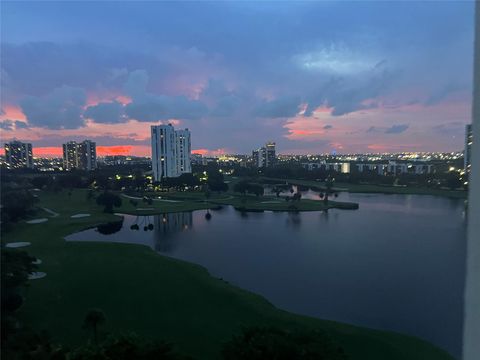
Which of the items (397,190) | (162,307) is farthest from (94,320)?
(397,190)

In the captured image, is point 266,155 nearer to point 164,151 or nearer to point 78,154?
point 164,151

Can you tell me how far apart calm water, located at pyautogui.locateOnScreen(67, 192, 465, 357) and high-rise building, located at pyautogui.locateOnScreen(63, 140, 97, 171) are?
33.0 meters

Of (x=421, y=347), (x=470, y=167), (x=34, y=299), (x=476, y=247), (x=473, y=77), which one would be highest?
(x=473, y=77)

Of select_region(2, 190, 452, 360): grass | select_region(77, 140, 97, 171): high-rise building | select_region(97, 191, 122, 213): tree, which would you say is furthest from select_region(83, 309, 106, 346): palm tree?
select_region(77, 140, 97, 171): high-rise building

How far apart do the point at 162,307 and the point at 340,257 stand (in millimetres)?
6280

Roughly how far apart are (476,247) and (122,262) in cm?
1074

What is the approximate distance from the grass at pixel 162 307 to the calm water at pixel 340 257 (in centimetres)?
72

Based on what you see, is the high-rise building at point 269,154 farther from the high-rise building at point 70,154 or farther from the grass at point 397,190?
the high-rise building at point 70,154

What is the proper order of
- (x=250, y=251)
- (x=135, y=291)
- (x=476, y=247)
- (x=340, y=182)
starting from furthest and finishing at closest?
(x=340, y=182)
(x=250, y=251)
(x=135, y=291)
(x=476, y=247)

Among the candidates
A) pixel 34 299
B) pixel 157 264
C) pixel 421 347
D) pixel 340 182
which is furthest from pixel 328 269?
pixel 340 182

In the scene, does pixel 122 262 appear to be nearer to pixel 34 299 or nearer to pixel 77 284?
pixel 77 284

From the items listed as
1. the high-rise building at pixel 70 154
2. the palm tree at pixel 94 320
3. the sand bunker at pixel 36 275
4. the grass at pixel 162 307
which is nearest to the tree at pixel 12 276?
the grass at pixel 162 307

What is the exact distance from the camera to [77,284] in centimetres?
848

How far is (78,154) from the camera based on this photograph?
48938 mm
